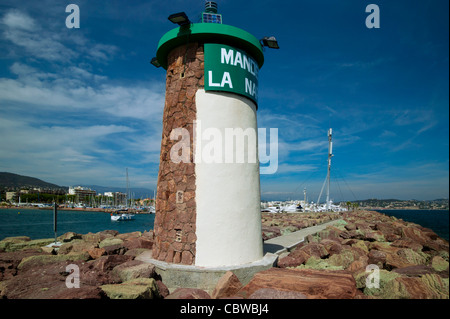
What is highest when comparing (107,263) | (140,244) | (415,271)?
(107,263)

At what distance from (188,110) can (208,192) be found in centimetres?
196

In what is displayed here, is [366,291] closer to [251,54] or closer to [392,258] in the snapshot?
[392,258]

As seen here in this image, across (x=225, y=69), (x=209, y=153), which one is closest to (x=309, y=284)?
(x=209, y=153)

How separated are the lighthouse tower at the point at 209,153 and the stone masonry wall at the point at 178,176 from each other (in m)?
0.02

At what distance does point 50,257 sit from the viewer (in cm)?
707

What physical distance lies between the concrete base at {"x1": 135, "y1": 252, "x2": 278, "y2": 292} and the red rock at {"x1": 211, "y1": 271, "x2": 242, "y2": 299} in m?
0.49

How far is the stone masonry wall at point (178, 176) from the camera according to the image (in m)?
6.29

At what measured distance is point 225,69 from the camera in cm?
645

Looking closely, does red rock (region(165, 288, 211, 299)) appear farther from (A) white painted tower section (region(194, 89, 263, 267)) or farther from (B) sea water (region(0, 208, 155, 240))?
(B) sea water (region(0, 208, 155, 240))

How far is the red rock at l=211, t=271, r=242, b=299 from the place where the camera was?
504cm

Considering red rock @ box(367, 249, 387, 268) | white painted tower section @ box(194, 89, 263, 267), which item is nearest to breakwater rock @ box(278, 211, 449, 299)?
red rock @ box(367, 249, 387, 268)

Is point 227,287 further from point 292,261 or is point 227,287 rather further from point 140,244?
point 140,244

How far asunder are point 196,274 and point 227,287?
0.90 meters

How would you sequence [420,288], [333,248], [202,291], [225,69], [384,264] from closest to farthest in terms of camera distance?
[202,291], [420,288], [225,69], [384,264], [333,248]
